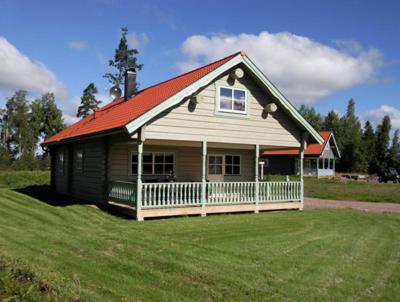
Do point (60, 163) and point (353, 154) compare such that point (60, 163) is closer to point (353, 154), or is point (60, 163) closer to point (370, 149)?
point (353, 154)

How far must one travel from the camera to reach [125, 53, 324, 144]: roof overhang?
12.0m

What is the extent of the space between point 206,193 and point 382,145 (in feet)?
208

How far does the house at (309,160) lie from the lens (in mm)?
49594

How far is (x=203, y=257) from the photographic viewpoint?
7391 mm

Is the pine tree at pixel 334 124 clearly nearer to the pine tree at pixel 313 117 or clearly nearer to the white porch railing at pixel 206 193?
the pine tree at pixel 313 117

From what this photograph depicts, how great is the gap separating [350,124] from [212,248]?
82.4 meters

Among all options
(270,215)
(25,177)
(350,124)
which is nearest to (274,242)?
(270,215)

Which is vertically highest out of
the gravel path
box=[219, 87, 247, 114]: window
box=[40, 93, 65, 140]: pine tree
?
box=[40, 93, 65, 140]: pine tree

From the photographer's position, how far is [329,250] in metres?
8.47

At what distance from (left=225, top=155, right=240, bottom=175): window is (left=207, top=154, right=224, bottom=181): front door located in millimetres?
267

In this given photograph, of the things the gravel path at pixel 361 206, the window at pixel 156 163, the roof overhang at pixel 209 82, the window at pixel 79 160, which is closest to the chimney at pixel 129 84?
the window at pixel 79 160

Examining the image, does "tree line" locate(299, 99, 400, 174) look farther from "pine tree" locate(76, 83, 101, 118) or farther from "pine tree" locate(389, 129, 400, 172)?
"pine tree" locate(76, 83, 101, 118)

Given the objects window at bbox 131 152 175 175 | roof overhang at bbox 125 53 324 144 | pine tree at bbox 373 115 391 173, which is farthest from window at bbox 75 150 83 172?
pine tree at bbox 373 115 391 173

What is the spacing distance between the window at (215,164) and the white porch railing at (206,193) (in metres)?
2.97
